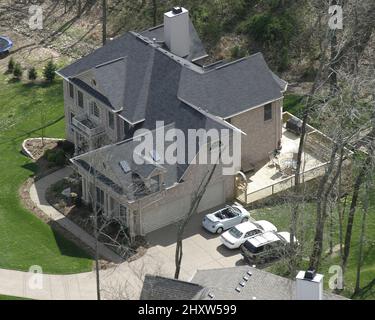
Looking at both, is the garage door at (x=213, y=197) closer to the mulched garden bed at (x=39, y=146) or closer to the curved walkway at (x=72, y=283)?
the curved walkway at (x=72, y=283)

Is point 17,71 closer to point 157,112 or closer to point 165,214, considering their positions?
point 157,112

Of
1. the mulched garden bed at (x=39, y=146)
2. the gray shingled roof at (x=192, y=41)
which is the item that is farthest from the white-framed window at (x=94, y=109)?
the gray shingled roof at (x=192, y=41)

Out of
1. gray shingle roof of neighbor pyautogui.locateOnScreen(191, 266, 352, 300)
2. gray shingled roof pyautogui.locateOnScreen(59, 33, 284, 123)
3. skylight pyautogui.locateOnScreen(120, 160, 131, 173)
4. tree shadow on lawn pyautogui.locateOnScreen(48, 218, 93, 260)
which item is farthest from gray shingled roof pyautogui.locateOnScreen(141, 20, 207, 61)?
gray shingle roof of neighbor pyautogui.locateOnScreen(191, 266, 352, 300)

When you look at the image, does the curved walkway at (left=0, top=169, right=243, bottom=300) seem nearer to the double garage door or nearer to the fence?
the double garage door

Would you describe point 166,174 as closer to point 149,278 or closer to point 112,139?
point 112,139

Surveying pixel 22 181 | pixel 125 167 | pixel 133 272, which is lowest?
pixel 22 181

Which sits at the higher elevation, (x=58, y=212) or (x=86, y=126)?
(x=86, y=126)

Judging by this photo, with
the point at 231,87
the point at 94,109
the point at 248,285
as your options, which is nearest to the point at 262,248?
the point at 248,285
